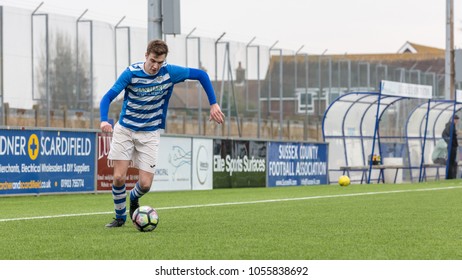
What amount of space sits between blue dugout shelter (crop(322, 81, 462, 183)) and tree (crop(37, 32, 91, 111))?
8.12 meters

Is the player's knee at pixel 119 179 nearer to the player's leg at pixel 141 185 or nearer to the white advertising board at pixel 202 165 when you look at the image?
the player's leg at pixel 141 185

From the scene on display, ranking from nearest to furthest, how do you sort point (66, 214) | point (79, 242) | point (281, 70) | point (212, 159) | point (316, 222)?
point (79, 242), point (316, 222), point (66, 214), point (212, 159), point (281, 70)

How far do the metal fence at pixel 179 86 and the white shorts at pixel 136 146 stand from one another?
48.7 feet

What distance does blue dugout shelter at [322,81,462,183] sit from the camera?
3419 centimetres

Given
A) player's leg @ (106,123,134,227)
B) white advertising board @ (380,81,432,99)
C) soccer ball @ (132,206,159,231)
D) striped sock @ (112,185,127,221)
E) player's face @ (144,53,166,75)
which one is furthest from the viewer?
white advertising board @ (380,81,432,99)

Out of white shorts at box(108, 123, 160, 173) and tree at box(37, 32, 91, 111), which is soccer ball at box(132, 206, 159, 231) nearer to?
white shorts at box(108, 123, 160, 173)

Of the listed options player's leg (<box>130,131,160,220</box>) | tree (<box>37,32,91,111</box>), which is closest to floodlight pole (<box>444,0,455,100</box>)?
tree (<box>37,32,91,111</box>)

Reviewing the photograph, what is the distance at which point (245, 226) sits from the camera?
1269 centimetres

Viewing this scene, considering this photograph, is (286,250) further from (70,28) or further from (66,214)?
(70,28)

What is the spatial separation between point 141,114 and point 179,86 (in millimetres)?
20460

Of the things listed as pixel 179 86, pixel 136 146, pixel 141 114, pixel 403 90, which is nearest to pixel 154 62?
pixel 141 114

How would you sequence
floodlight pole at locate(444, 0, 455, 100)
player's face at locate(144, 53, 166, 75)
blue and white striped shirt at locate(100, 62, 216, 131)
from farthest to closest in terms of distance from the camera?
floodlight pole at locate(444, 0, 455, 100) < blue and white striped shirt at locate(100, 62, 216, 131) < player's face at locate(144, 53, 166, 75)
